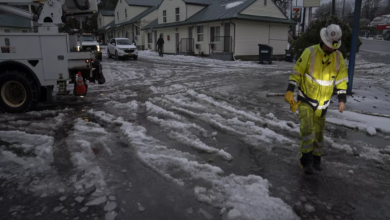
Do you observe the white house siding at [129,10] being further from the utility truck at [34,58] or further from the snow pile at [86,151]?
the snow pile at [86,151]

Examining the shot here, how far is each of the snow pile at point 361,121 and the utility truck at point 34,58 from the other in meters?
6.27

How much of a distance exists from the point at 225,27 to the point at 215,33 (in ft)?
5.08

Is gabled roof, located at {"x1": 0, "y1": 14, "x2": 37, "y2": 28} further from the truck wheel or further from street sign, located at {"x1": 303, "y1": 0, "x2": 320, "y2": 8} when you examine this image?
street sign, located at {"x1": 303, "y1": 0, "x2": 320, "y2": 8}

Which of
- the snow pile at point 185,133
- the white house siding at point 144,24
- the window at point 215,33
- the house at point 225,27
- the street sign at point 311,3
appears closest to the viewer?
the snow pile at point 185,133

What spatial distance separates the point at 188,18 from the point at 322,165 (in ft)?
94.2

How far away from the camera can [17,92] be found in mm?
7660

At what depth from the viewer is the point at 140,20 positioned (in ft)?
133

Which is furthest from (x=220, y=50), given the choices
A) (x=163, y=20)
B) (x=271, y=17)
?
(x=163, y=20)

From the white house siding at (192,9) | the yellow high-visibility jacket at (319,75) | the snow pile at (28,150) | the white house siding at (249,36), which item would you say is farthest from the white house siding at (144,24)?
the yellow high-visibility jacket at (319,75)

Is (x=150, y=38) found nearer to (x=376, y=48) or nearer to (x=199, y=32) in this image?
(x=199, y=32)

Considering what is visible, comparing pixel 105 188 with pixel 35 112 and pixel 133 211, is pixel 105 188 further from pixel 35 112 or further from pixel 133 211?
pixel 35 112

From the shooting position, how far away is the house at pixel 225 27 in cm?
2552

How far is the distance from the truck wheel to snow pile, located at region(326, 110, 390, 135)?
7088 mm

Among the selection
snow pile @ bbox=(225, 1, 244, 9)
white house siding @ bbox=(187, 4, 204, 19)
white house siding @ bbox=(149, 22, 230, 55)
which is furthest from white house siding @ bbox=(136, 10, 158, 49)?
snow pile @ bbox=(225, 1, 244, 9)
